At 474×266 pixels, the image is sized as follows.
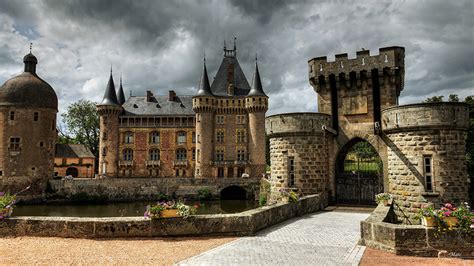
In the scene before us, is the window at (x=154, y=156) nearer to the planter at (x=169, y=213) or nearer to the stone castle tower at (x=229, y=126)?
the stone castle tower at (x=229, y=126)

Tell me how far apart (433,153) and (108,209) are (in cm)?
2764

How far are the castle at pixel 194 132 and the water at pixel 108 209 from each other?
7.63 m

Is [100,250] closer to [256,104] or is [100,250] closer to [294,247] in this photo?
[294,247]

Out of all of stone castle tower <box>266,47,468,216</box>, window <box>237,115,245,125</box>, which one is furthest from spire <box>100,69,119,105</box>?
stone castle tower <box>266,47,468,216</box>

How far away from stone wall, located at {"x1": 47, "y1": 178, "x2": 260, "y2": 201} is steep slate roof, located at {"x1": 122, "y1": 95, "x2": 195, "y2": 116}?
1288cm

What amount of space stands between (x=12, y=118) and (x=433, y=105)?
37.5 meters

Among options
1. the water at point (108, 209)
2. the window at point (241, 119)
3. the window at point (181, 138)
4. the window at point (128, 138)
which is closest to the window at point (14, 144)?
the water at point (108, 209)

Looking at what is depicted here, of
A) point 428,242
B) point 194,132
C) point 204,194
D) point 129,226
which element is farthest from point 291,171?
point 194,132

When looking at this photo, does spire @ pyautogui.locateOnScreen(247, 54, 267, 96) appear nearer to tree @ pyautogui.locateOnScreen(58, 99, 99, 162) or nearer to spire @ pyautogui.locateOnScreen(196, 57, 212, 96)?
spire @ pyautogui.locateOnScreen(196, 57, 212, 96)

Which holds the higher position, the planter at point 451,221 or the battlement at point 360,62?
the battlement at point 360,62

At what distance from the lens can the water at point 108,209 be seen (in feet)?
88.4

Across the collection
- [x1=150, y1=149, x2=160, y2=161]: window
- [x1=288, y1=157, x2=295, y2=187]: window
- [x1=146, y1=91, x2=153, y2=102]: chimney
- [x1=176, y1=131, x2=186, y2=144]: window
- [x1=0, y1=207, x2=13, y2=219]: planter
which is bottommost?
[x1=0, y1=207, x2=13, y2=219]: planter

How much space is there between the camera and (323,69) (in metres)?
15.8

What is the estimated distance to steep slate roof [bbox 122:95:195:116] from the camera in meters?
45.4
